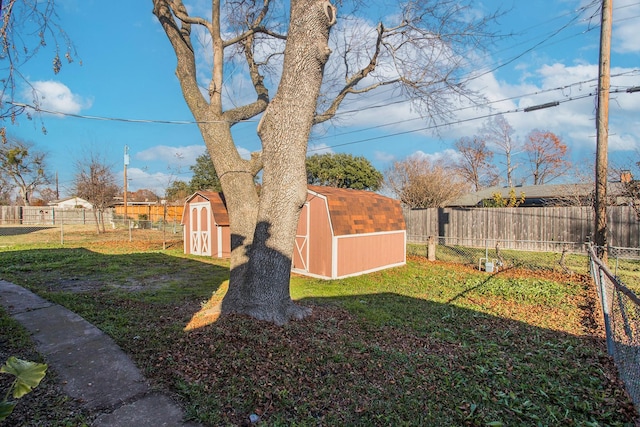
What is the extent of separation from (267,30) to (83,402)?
7.09 metres

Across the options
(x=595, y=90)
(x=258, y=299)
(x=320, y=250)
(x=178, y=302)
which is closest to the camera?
(x=258, y=299)

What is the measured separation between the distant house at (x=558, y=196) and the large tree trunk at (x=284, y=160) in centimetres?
1298

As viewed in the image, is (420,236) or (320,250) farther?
(420,236)

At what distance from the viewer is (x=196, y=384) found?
3062mm

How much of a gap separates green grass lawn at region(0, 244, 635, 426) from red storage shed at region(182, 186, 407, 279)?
7.24 ft

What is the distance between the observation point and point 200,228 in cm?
1411

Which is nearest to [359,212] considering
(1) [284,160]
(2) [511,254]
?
(1) [284,160]

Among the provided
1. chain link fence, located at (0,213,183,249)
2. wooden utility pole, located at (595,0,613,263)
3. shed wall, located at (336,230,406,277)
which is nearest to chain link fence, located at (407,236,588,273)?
wooden utility pole, located at (595,0,613,263)

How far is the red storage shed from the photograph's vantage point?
967cm

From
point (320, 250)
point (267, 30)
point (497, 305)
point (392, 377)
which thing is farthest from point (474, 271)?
point (267, 30)

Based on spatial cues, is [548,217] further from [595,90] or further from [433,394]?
[433,394]

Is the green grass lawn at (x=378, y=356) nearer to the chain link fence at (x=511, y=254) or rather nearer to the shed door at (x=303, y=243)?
the shed door at (x=303, y=243)

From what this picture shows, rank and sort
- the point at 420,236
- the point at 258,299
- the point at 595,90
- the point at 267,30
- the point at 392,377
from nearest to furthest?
the point at 392,377
the point at 258,299
the point at 267,30
the point at 595,90
the point at 420,236

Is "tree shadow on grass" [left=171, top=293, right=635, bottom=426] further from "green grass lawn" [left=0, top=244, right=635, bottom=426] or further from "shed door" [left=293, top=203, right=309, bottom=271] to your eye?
"shed door" [left=293, top=203, right=309, bottom=271]
